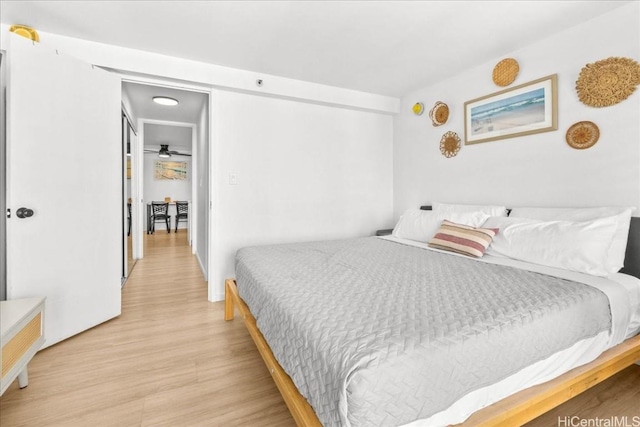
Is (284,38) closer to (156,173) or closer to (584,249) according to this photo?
(584,249)

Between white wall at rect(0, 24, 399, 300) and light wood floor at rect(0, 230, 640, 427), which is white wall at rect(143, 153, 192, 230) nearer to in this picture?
white wall at rect(0, 24, 399, 300)

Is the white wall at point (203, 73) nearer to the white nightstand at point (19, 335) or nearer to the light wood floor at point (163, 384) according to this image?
the white nightstand at point (19, 335)

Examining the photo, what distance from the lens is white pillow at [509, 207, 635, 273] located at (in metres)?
1.71

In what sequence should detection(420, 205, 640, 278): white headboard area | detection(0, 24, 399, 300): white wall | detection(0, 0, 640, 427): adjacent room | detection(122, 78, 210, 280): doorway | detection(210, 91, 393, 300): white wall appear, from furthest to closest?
detection(122, 78, 210, 280): doorway
detection(210, 91, 393, 300): white wall
detection(0, 24, 399, 300): white wall
detection(420, 205, 640, 278): white headboard area
detection(0, 0, 640, 427): adjacent room

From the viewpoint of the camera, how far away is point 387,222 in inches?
156

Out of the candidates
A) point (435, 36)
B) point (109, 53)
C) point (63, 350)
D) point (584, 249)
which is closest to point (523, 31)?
point (435, 36)

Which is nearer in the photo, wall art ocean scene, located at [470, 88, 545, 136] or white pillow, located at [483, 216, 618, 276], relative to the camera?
white pillow, located at [483, 216, 618, 276]

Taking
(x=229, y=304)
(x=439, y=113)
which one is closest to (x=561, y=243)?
(x=439, y=113)

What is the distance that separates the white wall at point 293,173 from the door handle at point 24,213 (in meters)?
1.35

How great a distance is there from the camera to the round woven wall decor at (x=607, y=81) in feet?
6.16

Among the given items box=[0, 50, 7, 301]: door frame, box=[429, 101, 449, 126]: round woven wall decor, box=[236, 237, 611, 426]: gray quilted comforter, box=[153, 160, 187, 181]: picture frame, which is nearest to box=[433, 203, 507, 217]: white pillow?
box=[236, 237, 611, 426]: gray quilted comforter

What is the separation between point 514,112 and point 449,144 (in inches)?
26.2

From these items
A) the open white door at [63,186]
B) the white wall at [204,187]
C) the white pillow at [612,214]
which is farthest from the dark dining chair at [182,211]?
the white pillow at [612,214]

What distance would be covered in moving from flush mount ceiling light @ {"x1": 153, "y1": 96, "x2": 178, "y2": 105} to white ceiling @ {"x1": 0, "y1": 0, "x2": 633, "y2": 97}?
1351mm
